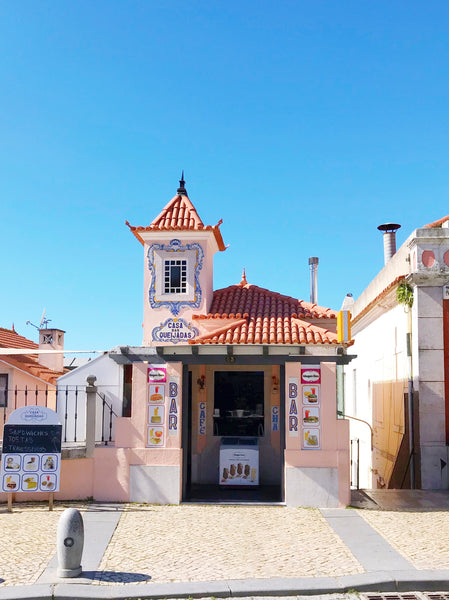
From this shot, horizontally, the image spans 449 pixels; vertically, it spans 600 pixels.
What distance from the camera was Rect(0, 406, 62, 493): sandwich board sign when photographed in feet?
36.2

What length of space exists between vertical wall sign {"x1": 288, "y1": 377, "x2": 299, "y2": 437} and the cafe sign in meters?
2.83

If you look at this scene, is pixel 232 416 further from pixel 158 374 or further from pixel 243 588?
pixel 243 588

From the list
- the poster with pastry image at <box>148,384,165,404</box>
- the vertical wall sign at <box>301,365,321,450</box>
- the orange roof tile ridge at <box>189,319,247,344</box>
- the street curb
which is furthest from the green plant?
the street curb

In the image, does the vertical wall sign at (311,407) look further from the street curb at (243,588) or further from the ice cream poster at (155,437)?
the street curb at (243,588)

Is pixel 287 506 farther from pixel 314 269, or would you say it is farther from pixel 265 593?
pixel 314 269

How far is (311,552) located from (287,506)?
322 centimetres

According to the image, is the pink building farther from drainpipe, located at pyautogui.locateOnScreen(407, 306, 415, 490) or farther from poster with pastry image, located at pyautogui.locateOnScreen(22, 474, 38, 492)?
drainpipe, located at pyautogui.locateOnScreen(407, 306, 415, 490)

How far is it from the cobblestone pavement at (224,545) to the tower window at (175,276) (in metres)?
4.96

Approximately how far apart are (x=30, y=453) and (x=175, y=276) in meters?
5.08

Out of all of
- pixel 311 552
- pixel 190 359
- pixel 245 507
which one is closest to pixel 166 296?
pixel 190 359

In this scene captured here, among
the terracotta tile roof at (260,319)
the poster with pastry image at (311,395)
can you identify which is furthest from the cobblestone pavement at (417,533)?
the terracotta tile roof at (260,319)

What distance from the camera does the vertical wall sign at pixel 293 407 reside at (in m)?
11.9

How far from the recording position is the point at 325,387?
11938 mm

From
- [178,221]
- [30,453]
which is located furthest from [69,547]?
[178,221]
